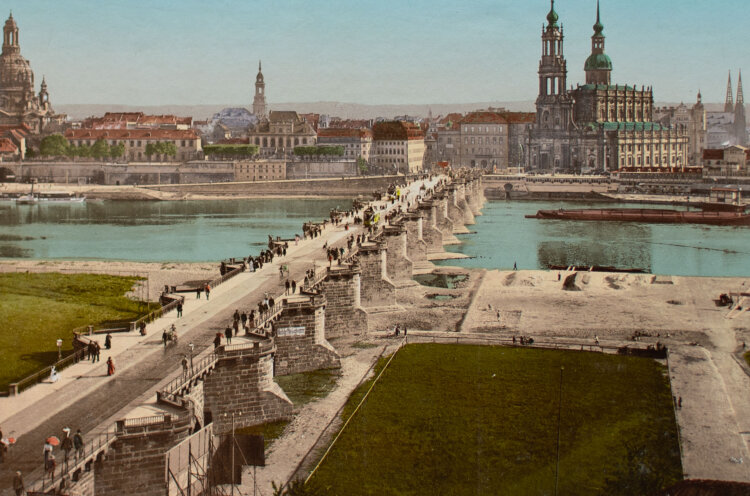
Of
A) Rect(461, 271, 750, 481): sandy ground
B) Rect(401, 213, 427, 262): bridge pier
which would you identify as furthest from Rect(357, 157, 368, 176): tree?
Rect(461, 271, 750, 481): sandy ground

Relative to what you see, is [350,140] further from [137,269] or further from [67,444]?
[67,444]

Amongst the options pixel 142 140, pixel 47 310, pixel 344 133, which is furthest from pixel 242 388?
pixel 344 133

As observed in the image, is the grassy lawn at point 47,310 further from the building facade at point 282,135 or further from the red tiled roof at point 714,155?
the red tiled roof at point 714,155

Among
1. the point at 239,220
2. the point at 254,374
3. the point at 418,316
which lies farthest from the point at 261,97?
the point at 254,374

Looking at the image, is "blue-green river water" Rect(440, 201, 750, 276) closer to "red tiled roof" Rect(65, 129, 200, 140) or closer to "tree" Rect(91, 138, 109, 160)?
"red tiled roof" Rect(65, 129, 200, 140)

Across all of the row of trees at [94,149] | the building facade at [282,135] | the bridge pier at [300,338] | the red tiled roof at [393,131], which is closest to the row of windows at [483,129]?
the red tiled roof at [393,131]
